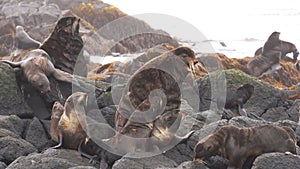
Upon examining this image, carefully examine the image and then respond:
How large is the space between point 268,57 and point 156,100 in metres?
12.7

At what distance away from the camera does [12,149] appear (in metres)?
6.94

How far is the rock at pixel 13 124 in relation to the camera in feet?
25.7

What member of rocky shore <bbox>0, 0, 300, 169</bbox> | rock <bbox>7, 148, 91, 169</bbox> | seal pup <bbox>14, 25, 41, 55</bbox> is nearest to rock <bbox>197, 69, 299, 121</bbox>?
rocky shore <bbox>0, 0, 300, 169</bbox>

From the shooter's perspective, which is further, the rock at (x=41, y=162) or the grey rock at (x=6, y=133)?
the grey rock at (x=6, y=133)

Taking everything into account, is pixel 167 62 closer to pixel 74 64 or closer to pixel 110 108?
pixel 110 108

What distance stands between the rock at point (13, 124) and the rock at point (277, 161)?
3.80 metres

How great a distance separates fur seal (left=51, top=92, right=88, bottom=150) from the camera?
721 centimetres

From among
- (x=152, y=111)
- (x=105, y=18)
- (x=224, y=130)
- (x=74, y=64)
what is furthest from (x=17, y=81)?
(x=105, y=18)

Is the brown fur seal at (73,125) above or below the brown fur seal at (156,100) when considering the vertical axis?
below

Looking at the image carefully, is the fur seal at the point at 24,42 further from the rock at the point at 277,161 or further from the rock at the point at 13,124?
the rock at the point at 277,161

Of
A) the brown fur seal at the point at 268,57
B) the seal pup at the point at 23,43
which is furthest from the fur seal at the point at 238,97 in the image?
the brown fur seal at the point at 268,57

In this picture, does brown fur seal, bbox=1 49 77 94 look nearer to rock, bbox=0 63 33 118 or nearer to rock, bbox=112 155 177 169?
rock, bbox=0 63 33 118

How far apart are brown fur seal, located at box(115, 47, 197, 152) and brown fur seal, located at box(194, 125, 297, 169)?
875 mm

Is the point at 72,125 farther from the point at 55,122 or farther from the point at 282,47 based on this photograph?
the point at 282,47
